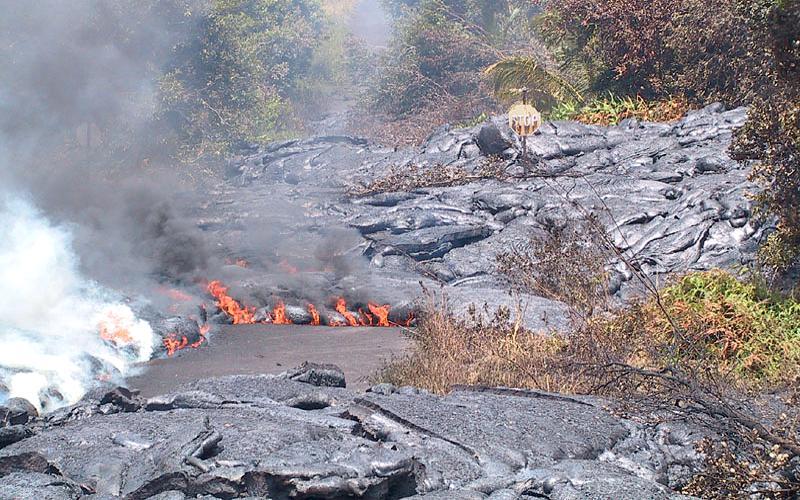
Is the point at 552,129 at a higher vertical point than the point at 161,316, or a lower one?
higher

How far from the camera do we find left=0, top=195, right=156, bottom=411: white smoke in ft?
28.5

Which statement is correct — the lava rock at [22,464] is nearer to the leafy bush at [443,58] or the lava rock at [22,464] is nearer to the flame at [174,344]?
the flame at [174,344]

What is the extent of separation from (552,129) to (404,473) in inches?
529

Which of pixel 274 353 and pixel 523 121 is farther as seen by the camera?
pixel 523 121

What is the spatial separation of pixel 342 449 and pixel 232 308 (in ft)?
25.2

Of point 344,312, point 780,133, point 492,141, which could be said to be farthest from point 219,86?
point 780,133

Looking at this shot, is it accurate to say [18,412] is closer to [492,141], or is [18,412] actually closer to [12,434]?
[12,434]

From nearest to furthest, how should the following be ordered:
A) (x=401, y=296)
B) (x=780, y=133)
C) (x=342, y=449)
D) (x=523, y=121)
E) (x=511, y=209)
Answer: (x=342, y=449), (x=780, y=133), (x=401, y=296), (x=511, y=209), (x=523, y=121)

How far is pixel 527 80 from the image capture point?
67.5 feet

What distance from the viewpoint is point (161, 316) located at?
38.7ft

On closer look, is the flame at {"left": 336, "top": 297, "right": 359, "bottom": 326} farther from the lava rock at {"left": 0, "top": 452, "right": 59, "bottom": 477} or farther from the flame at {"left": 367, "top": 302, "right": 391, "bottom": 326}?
the lava rock at {"left": 0, "top": 452, "right": 59, "bottom": 477}

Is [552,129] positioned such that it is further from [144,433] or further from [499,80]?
[144,433]

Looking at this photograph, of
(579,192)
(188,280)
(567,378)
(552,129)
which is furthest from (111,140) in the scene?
(567,378)

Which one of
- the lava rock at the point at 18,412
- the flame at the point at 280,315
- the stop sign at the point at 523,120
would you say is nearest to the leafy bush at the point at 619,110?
the stop sign at the point at 523,120
